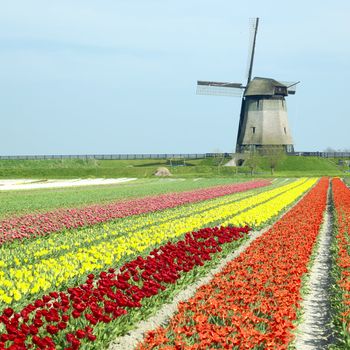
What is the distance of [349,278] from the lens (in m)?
11.7

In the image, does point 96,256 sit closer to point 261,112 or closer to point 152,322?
point 152,322

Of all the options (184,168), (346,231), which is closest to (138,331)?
(346,231)

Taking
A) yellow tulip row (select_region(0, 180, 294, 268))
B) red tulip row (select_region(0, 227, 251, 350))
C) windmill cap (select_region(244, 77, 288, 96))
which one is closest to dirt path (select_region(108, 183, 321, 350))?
red tulip row (select_region(0, 227, 251, 350))

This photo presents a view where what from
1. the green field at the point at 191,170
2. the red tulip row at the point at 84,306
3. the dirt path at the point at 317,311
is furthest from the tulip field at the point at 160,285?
the green field at the point at 191,170

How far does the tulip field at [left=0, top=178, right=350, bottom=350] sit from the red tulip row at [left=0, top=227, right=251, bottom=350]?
0.06 ft

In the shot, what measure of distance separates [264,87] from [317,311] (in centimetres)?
7943

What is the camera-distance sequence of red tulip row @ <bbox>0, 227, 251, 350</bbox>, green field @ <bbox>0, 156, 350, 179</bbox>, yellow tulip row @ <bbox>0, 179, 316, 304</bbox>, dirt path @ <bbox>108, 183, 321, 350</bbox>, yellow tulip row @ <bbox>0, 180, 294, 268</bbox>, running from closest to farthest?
red tulip row @ <bbox>0, 227, 251, 350</bbox> → dirt path @ <bbox>108, 183, 321, 350</bbox> → yellow tulip row @ <bbox>0, 179, 316, 304</bbox> → yellow tulip row @ <bbox>0, 180, 294, 268</bbox> → green field @ <bbox>0, 156, 350, 179</bbox>

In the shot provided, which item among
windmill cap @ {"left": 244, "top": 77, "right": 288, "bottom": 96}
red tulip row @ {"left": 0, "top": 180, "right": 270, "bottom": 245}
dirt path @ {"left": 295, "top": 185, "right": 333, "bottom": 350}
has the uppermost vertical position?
windmill cap @ {"left": 244, "top": 77, "right": 288, "bottom": 96}

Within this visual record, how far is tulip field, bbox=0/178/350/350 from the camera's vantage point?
7266 mm

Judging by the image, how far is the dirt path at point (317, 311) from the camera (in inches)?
340

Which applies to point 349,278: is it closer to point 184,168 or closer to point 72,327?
point 72,327

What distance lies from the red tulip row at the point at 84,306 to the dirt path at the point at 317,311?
7.51 ft

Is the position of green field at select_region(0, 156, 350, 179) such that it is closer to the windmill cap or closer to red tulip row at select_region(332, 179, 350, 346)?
the windmill cap

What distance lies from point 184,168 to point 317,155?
29.1 m
